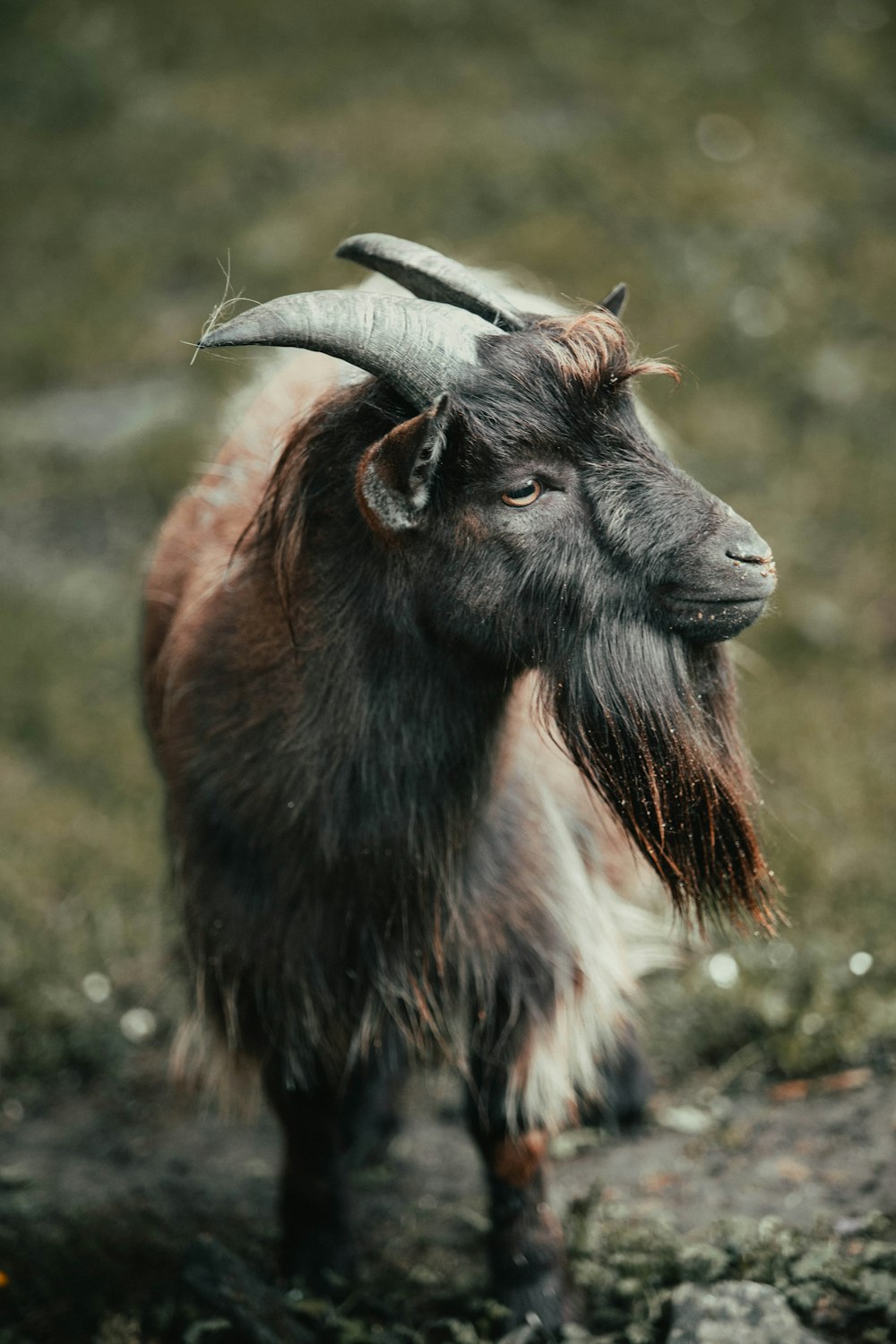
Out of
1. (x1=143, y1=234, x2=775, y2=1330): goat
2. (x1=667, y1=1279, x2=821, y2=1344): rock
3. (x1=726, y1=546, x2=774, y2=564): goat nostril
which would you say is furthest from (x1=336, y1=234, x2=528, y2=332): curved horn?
(x1=667, y1=1279, x2=821, y2=1344): rock

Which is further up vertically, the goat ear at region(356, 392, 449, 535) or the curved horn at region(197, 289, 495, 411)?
the curved horn at region(197, 289, 495, 411)

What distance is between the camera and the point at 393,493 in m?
2.83

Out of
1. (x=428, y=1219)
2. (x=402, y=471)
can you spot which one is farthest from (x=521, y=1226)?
(x=402, y=471)

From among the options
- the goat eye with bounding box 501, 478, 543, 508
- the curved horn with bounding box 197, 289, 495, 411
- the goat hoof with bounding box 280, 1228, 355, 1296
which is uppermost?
the curved horn with bounding box 197, 289, 495, 411

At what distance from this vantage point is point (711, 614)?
282 centimetres

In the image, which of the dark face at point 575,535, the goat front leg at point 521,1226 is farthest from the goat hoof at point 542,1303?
the dark face at point 575,535

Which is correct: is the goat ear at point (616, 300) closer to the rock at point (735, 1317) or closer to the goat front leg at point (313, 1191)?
the goat front leg at point (313, 1191)

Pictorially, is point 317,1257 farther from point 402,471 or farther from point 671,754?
point 402,471

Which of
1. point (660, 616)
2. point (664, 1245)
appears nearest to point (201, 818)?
point (660, 616)

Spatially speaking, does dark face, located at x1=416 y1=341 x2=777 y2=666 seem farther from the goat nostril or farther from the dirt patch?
the dirt patch

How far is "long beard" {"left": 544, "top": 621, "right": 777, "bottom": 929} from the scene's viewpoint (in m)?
2.92

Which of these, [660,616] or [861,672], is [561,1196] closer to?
[660,616]

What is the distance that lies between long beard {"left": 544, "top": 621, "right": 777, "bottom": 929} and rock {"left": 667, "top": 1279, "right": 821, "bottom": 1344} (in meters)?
0.87

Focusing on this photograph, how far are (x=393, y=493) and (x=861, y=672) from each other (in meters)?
4.25
